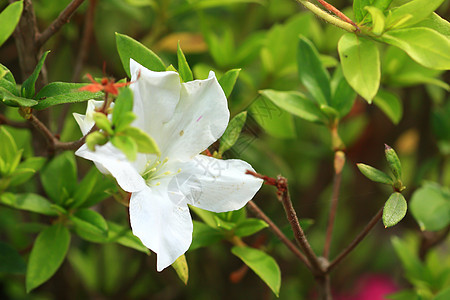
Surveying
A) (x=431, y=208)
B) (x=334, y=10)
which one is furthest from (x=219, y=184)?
(x=431, y=208)

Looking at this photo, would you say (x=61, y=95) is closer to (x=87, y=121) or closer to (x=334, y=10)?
(x=87, y=121)

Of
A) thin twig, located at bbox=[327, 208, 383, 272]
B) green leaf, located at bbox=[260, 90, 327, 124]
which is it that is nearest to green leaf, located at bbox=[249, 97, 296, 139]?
green leaf, located at bbox=[260, 90, 327, 124]

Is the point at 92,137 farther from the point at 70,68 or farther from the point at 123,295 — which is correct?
the point at 70,68

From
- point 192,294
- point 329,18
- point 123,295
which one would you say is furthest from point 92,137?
point 192,294

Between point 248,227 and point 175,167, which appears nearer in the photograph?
point 175,167

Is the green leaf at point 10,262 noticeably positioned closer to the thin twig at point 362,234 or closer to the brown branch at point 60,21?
the brown branch at point 60,21

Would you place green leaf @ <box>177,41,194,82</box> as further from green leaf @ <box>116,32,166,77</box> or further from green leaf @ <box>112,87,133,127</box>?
green leaf @ <box>112,87,133,127</box>

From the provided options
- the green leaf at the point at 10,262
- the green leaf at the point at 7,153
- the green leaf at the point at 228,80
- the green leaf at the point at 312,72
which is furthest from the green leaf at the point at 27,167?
the green leaf at the point at 312,72
